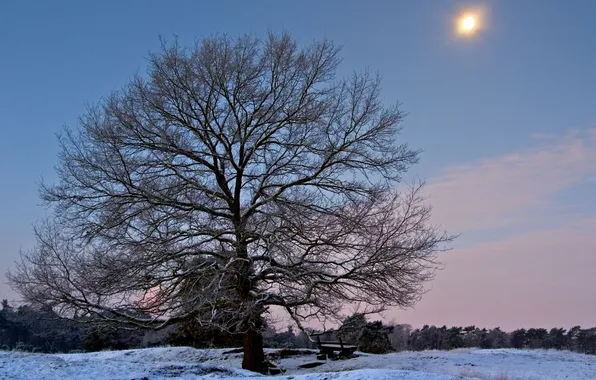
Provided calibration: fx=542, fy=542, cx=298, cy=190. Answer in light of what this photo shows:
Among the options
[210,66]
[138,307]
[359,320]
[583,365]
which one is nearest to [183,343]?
[138,307]

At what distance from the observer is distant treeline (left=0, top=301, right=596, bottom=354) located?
16484 mm

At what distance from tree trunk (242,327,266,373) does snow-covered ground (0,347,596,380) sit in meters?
0.52

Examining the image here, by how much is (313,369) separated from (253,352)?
2.39 metres

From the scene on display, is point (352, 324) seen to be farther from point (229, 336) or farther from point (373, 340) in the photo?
point (229, 336)

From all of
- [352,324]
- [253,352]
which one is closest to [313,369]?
[253,352]

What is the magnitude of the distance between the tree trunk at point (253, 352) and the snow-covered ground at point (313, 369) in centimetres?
52

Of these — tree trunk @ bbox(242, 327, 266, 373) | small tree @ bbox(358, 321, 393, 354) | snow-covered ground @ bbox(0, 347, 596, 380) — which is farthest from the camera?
small tree @ bbox(358, 321, 393, 354)

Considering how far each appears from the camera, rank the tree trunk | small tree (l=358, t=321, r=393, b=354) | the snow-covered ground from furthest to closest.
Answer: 1. small tree (l=358, t=321, r=393, b=354)
2. the tree trunk
3. the snow-covered ground

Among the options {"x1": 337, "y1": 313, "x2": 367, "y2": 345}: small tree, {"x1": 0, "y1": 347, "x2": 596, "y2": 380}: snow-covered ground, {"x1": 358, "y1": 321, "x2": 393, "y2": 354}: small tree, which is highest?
{"x1": 358, "y1": 321, "x2": 393, "y2": 354}: small tree

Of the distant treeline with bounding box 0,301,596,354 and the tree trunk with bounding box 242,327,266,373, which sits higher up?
the distant treeline with bounding box 0,301,596,354

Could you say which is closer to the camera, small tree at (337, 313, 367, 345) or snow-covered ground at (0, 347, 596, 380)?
snow-covered ground at (0, 347, 596, 380)

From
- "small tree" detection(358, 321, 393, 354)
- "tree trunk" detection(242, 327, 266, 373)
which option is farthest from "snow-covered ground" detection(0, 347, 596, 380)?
"small tree" detection(358, 321, 393, 354)

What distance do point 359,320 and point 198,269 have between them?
496 cm

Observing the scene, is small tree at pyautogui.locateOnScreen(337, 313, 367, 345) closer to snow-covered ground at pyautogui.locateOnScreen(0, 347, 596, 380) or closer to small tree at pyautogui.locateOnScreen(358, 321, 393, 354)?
snow-covered ground at pyautogui.locateOnScreen(0, 347, 596, 380)
